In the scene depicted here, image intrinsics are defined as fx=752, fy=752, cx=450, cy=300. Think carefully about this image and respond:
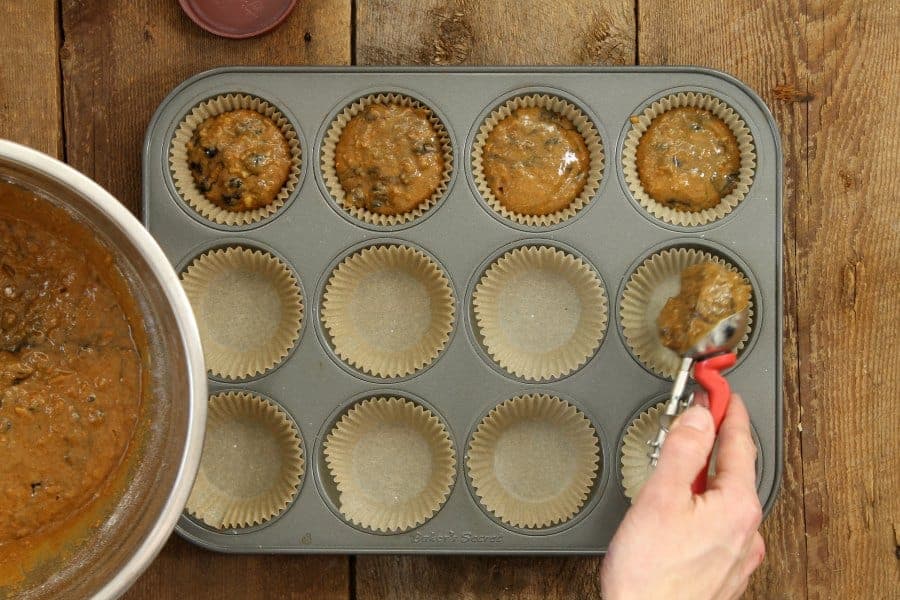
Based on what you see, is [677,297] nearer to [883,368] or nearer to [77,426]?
[883,368]

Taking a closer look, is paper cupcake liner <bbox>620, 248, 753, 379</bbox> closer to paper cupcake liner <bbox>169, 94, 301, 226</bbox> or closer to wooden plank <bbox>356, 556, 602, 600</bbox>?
wooden plank <bbox>356, 556, 602, 600</bbox>

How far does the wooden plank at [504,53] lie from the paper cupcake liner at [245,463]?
0.42 metres

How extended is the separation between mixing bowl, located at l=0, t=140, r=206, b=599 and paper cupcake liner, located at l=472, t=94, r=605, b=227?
3.36ft

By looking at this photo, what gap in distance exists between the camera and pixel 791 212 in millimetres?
2480

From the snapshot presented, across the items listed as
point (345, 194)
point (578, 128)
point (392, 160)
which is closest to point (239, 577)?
point (345, 194)

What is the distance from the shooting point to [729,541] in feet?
6.05

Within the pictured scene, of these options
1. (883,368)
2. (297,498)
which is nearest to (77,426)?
(297,498)

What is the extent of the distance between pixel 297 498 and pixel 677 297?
1.29 metres

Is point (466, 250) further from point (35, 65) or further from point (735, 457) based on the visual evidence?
point (35, 65)

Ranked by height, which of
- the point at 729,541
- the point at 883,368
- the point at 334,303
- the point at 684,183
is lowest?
the point at 729,541

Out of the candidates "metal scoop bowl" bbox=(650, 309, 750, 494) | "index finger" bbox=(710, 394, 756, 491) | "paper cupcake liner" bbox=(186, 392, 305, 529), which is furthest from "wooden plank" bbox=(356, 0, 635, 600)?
"index finger" bbox=(710, 394, 756, 491)

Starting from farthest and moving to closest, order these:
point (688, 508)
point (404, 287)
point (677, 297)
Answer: point (404, 287) → point (677, 297) → point (688, 508)

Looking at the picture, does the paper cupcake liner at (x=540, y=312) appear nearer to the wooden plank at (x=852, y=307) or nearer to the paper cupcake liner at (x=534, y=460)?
the paper cupcake liner at (x=534, y=460)

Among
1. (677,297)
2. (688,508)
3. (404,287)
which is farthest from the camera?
(404,287)
